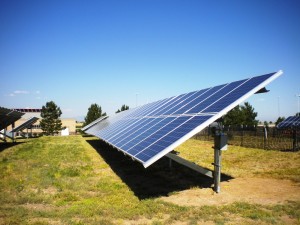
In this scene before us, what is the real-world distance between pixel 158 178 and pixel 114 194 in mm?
3682

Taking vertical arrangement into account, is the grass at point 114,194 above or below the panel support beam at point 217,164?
below

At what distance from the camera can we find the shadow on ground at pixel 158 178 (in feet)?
39.2

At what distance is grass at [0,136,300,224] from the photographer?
27.9 ft

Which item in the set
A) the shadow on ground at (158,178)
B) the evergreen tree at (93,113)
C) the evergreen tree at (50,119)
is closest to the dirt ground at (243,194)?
the shadow on ground at (158,178)

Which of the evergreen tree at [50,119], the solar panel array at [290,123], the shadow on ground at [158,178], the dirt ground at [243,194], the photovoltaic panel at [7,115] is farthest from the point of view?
the evergreen tree at [50,119]

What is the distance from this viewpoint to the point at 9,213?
884 centimetres

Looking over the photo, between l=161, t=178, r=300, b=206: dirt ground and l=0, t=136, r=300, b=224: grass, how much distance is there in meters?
0.56

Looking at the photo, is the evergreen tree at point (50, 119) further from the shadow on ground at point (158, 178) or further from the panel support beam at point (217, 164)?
the panel support beam at point (217, 164)

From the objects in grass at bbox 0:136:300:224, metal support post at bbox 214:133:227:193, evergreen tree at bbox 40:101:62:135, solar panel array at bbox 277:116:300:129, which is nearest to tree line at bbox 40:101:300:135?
evergreen tree at bbox 40:101:62:135

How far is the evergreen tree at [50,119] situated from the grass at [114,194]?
205ft

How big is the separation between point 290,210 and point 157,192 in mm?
5258

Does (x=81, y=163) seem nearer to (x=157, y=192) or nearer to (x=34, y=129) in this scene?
(x=157, y=192)

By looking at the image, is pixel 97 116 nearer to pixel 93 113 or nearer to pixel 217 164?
pixel 93 113

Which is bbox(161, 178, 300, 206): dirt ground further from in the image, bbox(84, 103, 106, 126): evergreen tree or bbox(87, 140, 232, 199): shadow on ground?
bbox(84, 103, 106, 126): evergreen tree
